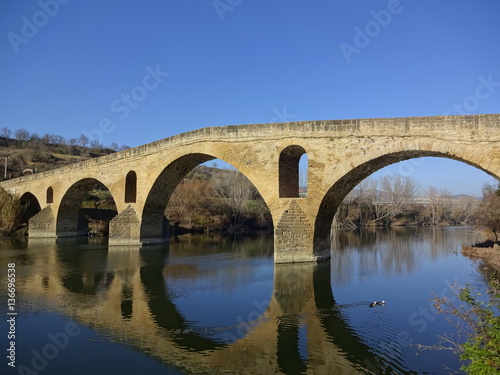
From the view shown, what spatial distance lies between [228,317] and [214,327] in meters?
0.59

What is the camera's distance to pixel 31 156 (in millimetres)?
46844

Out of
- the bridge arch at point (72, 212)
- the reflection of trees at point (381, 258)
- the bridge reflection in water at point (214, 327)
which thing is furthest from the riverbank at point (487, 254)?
the bridge arch at point (72, 212)

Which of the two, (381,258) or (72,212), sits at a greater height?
(72,212)

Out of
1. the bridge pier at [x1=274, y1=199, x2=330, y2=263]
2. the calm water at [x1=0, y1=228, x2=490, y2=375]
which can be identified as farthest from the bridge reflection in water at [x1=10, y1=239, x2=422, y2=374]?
the bridge pier at [x1=274, y1=199, x2=330, y2=263]

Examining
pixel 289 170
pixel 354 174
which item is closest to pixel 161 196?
pixel 289 170

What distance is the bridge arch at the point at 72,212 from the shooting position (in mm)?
23016

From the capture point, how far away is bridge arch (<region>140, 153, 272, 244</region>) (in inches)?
642

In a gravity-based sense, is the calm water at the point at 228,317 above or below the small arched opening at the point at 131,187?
below

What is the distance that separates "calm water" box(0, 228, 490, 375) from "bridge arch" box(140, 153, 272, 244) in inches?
184

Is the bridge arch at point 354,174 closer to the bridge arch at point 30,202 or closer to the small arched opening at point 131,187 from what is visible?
the small arched opening at point 131,187

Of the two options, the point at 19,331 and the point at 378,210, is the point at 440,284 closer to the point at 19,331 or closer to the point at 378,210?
the point at 19,331

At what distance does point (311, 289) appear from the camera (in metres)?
9.03

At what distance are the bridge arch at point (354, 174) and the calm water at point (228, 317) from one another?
1205mm

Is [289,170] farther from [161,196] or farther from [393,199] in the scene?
[393,199]
